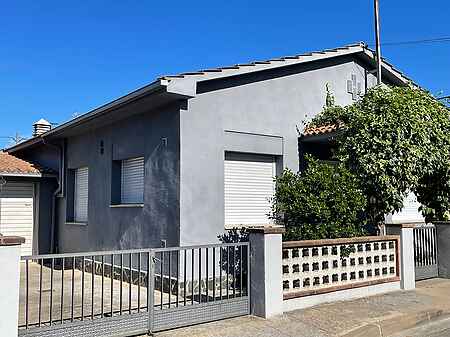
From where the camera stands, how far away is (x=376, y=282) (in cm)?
883

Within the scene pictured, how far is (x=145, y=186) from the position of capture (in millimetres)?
10055

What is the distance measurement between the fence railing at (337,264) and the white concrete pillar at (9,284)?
13.3ft

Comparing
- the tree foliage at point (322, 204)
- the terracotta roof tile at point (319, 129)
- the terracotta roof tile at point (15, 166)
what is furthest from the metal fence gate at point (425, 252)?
the terracotta roof tile at point (15, 166)

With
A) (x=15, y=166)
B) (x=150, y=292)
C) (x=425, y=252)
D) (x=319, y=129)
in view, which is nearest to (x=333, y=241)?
(x=319, y=129)

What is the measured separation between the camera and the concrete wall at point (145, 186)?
925cm

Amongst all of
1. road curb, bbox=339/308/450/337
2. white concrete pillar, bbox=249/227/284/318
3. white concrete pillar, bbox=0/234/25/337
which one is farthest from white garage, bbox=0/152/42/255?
road curb, bbox=339/308/450/337

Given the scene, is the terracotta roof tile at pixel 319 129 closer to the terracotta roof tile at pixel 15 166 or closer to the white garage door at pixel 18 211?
the terracotta roof tile at pixel 15 166

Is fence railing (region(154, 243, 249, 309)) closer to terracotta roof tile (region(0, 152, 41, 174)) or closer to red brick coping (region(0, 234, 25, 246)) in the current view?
red brick coping (region(0, 234, 25, 246))

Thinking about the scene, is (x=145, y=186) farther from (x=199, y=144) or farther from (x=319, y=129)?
(x=319, y=129)

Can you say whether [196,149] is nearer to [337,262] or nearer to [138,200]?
[138,200]

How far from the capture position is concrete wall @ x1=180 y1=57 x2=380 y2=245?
905cm

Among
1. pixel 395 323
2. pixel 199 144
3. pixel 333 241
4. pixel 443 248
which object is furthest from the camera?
pixel 443 248

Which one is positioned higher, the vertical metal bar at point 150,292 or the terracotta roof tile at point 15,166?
the terracotta roof tile at point 15,166

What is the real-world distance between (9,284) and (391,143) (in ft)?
24.6
